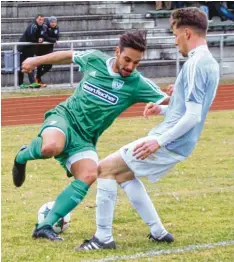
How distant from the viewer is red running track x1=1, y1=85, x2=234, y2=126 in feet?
57.7

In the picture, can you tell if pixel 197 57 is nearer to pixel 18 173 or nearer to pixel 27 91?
pixel 18 173

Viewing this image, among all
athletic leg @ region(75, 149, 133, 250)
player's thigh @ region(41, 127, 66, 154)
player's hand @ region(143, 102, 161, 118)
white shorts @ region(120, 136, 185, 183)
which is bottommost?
athletic leg @ region(75, 149, 133, 250)

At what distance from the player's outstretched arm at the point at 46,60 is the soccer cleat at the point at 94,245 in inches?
58.5

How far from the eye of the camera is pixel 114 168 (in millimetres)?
7613

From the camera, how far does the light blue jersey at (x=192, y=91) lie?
7.24m

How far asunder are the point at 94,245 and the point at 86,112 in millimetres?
1130

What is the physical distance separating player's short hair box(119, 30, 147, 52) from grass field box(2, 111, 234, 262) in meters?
1.47

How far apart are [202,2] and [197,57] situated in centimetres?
2117

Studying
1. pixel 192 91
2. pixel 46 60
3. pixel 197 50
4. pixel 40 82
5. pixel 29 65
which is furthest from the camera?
pixel 40 82

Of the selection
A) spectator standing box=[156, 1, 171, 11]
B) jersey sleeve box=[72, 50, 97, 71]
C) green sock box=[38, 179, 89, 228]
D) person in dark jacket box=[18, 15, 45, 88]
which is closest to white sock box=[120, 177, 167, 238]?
green sock box=[38, 179, 89, 228]

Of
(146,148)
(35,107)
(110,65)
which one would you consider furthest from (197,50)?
(35,107)

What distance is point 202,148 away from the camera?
535 inches

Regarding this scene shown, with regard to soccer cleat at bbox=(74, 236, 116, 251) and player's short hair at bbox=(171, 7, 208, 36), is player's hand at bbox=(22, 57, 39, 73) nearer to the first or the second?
player's short hair at bbox=(171, 7, 208, 36)

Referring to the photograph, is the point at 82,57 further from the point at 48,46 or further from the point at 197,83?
the point at 48,46
